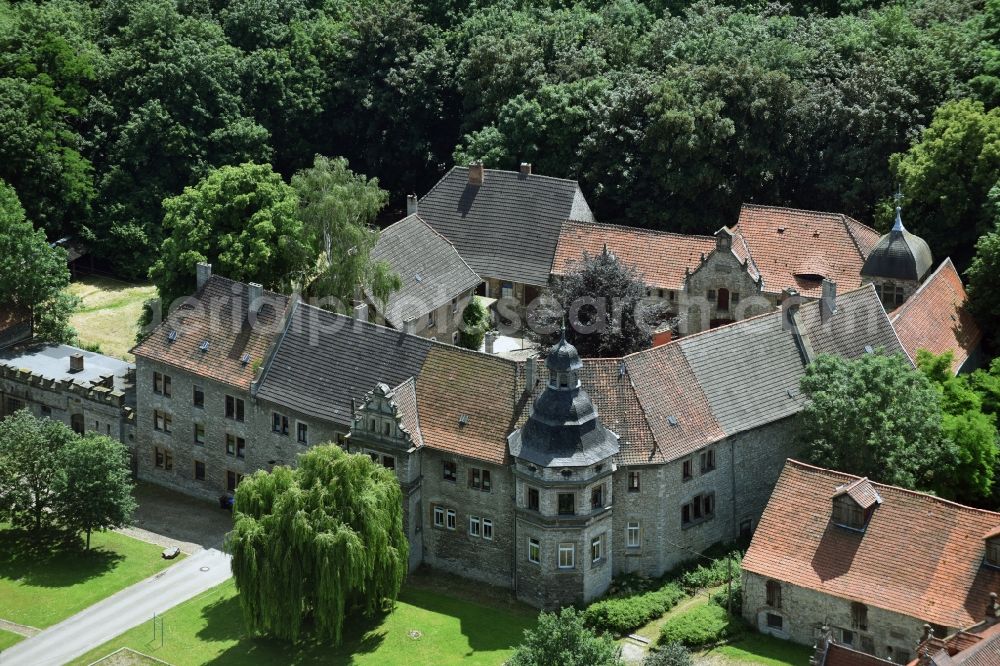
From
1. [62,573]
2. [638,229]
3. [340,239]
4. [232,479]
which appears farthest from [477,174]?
[62,573]

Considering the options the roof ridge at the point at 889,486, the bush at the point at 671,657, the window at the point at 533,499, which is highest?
the roof ridge at the point at 889,486

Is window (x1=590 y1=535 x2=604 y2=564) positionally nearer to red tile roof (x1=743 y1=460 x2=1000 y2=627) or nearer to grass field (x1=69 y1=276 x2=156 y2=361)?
red tile roof (x1=743 y1=460 x2=1000 y2=627)

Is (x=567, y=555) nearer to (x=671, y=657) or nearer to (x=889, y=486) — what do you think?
(x=671, y=657)

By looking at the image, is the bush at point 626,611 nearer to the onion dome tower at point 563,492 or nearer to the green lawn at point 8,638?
the onion dome tower at point 563,492

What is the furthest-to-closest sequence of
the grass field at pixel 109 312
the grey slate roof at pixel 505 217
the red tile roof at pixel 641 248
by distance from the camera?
the grass field at pixel 109 312
the grey slate roof at pixel 505 217
the red tile roof at pixel 641 248

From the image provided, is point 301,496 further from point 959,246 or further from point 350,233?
point 959,246

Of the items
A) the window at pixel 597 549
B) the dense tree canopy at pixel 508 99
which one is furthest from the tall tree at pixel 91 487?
the dense tree canopy at pixel 508 99

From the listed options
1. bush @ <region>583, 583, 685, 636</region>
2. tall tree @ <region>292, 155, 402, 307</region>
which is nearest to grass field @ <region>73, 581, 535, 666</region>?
bush @ <region>583, 583, 685, 636</region>
